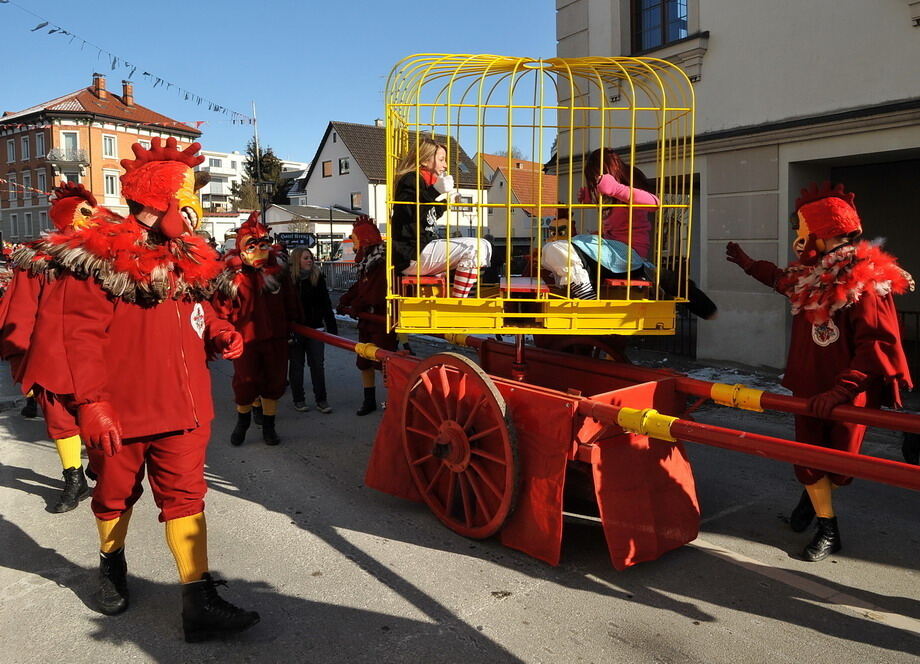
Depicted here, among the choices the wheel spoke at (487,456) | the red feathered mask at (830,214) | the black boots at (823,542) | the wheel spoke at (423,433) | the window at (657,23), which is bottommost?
the black boots at (823,542)

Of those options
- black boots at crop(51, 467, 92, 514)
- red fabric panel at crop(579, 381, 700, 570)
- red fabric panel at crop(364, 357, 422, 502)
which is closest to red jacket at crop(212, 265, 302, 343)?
black boots at crop(51, 467, 92, 514)

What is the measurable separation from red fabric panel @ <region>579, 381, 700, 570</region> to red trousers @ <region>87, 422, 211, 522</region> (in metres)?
1.81

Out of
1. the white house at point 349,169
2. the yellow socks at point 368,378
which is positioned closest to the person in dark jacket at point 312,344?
the yellow socks at point 368,378

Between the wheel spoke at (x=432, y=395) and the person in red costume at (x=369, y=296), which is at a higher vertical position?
the person in red costume at (x=369, y=296)

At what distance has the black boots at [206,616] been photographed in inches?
122

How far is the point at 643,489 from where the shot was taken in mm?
3732

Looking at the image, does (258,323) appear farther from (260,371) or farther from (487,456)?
(487,456)

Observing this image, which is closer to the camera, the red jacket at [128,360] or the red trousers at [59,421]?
the red jacket at [128,360]

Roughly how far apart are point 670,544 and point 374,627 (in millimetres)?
1629

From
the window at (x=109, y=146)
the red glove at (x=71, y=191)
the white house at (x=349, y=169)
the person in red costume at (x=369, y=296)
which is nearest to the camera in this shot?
the red glove at (x=71, y=191)

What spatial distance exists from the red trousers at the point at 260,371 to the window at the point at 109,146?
49391 millimetres

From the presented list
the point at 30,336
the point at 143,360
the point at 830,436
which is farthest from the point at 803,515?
the point at 30,336

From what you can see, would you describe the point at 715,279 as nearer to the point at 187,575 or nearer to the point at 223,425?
the point at 223,425

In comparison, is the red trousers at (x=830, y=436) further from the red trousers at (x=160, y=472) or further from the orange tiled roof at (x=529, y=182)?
the red trousers at (x=160, y=472)
